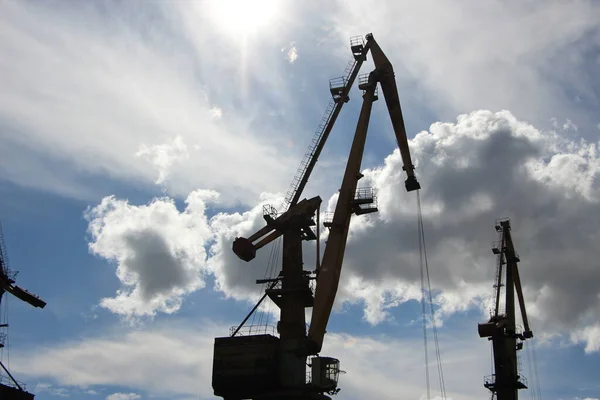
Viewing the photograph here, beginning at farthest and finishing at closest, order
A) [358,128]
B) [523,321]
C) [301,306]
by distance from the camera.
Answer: [523,321], [358,128], [301,306]

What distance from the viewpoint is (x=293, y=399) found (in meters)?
45.6

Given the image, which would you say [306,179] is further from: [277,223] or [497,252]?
[497,252]

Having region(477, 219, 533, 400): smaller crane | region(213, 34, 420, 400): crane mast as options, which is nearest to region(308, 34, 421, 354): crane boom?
region(213, 34, 420, 400): crane mast

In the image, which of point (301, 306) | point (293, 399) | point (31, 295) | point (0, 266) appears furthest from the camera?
point (31, 295)

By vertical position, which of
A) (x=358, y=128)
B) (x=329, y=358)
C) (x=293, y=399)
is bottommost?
(x=293, y=399)

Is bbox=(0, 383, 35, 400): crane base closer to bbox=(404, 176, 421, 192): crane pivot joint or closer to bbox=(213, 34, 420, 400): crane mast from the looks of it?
bbox=(213, 34, 420, 400): crane mast

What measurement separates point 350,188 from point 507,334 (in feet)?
106

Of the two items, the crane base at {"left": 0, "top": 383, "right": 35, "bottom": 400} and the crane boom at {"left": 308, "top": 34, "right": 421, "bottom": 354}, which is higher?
the crane boom at {"left": 308, "top": 34, "right": 421, "bottom": 354}

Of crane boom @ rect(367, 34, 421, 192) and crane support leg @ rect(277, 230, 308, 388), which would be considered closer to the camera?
crane support leg @ rect(277, 230, 308, 388)

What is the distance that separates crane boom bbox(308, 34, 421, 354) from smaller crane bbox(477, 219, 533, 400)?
26.2 meters

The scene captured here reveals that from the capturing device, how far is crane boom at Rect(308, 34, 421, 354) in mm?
46875

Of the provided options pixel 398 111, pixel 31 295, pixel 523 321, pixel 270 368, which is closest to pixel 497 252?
pixel 523 321

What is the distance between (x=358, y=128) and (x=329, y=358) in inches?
794

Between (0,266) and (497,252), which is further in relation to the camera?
(497,252)
